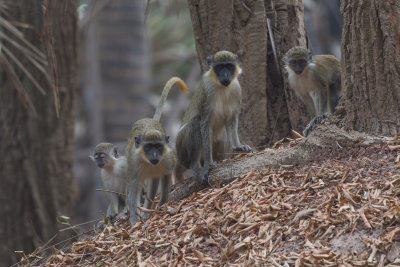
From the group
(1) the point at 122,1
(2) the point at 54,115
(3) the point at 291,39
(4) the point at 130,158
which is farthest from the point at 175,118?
(4) the point at 130,158

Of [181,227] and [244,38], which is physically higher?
[244,38]

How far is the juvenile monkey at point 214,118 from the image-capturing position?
6.90 meters

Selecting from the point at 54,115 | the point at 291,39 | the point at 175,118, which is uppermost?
the point at 291,39

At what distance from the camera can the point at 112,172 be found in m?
8.20

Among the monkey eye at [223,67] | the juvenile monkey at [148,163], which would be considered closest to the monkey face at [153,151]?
the juvenile monkey at [148,163]

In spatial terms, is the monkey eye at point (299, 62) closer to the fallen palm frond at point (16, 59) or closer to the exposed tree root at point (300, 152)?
the exposed tree root at point (300, 152)

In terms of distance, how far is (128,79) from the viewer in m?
21.7

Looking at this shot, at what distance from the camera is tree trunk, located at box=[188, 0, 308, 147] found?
7.74 metres

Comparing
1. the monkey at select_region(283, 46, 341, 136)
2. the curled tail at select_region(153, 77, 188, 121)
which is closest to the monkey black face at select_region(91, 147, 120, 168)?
the curled tail at select_region(153, 77, 188, 121)

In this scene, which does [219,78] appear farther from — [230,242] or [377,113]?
[230,242]

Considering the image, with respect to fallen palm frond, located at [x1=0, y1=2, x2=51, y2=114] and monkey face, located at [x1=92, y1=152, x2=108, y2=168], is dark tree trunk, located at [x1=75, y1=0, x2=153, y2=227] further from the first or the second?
monkey face, located at [x1=92, y1=152, x2=108, y2=168]

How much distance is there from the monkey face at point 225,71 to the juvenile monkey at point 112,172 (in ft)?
6.12

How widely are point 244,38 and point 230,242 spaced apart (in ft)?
12.3

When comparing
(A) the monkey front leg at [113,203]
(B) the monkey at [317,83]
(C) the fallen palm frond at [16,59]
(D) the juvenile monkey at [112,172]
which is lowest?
(A) the monkey front leg at [113,203]
